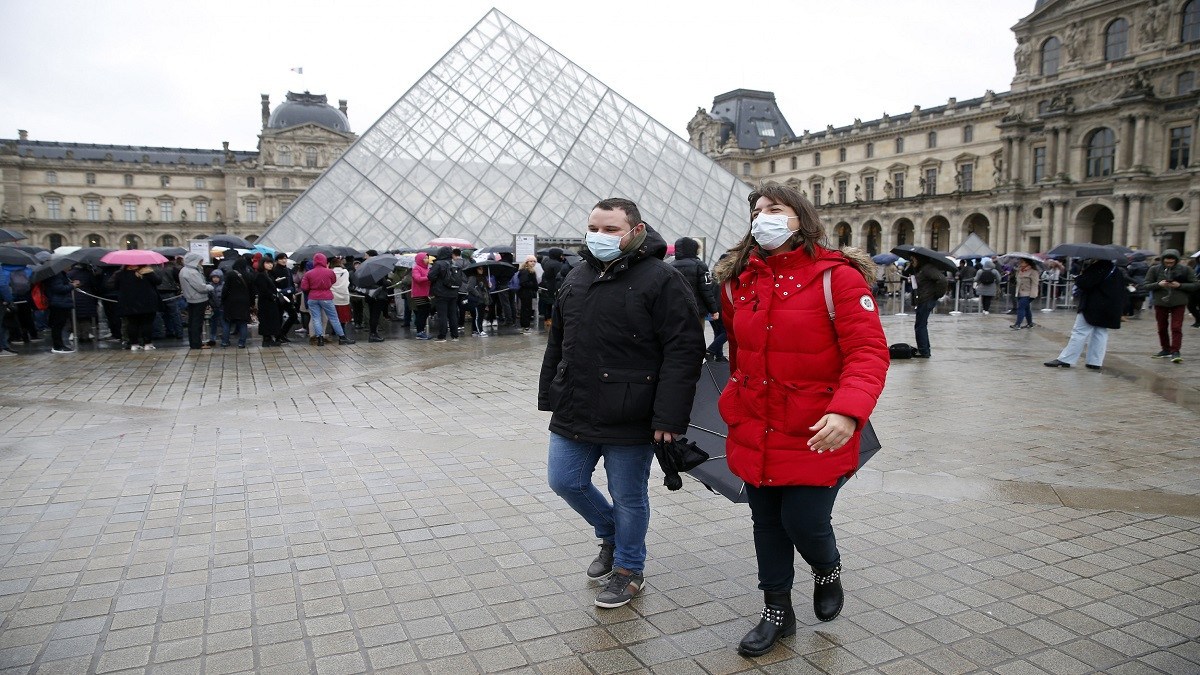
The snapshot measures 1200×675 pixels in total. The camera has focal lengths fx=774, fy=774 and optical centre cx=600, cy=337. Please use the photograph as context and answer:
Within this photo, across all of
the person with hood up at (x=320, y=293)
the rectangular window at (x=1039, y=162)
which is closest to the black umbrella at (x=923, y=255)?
the person with hood up at (x=320, y=293)

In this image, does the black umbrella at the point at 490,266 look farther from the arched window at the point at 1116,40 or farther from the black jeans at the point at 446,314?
the arched window at the point at 1116,40

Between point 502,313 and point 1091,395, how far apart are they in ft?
37.6

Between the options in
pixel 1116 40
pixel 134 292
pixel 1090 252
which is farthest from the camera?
pixel 1116 40

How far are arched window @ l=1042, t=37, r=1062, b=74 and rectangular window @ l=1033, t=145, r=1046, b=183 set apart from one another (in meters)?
4.32

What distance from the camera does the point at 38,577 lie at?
3.27m

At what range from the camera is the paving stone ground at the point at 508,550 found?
2.66 meters

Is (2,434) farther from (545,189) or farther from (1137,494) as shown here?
(545,189)

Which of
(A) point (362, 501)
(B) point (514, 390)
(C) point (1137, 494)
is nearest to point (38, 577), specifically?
(A) point (362, 501)

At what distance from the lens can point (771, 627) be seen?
2.67 m

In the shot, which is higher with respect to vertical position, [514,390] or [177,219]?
[177,219]

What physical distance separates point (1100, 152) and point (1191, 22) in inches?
276

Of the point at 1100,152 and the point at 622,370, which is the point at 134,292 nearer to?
the point at 622,370

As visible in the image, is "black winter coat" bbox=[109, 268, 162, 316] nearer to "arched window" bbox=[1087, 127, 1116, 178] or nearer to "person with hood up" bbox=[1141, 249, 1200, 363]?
"person with hood up" bbox=[1141, 249, 1200, 363]

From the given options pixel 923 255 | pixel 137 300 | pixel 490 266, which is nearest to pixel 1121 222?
pixel 923 255
